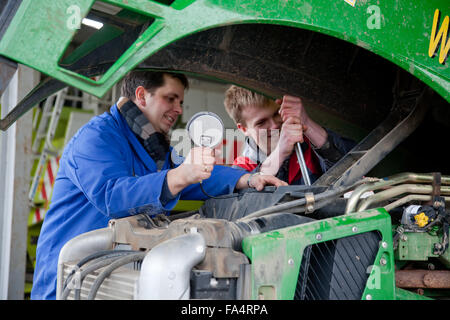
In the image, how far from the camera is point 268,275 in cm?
129

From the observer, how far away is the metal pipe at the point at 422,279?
5.41 ft

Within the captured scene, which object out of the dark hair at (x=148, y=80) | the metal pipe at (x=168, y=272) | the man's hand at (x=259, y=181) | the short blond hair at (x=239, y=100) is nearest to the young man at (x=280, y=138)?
the short blond hair at (x=239, y=100)

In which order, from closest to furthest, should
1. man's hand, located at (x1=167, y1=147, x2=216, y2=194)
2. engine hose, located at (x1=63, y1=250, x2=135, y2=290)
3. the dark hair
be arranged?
engine hose, located at (x1=63, y1=250, x2=135, y2=290) → man's hand, located at (x1=167, y1=147, x2=216, y2=194) → the dark hair

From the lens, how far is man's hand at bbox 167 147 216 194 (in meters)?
1.58

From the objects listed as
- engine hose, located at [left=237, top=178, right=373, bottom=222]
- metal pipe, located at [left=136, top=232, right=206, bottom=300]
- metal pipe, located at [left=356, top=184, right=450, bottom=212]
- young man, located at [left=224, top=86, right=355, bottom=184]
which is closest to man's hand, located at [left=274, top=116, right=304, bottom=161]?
young man, located at [left=224, top=86, right=355, bottom=184]

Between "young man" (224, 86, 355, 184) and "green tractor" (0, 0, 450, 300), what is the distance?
168 mm

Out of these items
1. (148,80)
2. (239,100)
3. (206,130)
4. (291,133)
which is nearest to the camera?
(206,130)

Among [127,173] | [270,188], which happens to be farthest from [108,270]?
[270,188]

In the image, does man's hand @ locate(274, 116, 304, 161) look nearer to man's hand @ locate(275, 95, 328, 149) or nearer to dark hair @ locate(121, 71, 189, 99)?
man's hand @ locate(275, 95, 328, 149)

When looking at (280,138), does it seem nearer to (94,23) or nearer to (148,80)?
(148,80)

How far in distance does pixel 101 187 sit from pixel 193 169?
1.20 ft

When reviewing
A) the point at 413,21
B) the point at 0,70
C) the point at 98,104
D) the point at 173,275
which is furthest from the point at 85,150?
the point at 98,104

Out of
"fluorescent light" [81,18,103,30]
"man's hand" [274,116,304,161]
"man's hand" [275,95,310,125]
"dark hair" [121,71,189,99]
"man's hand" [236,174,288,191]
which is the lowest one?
"man's hand" [236,174,288,191]

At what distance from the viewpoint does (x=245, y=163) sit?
257 centimetres
